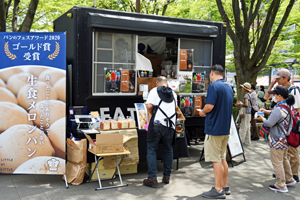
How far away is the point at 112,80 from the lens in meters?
6.17

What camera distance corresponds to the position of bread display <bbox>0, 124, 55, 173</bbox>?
16.2 feet

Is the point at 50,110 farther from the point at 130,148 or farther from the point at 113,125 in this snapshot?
the point at 130,148

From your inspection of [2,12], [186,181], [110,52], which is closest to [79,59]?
[110,52]

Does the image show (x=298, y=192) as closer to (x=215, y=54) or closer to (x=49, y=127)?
(x=215, y=54)

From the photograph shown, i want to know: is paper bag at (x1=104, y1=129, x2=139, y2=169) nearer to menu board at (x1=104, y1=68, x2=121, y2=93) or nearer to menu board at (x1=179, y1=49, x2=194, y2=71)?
menu board at (x1=104, y1=68, x2=121, y2=93)

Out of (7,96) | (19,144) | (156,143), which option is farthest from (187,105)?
(7,96)

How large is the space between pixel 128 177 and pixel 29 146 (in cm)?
179

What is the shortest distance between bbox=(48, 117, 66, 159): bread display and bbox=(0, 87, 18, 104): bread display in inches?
28.8

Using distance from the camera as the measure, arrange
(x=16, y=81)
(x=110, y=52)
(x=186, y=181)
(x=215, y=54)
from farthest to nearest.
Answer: (x=215, y=54)
(x=110, y=52)
(x=186, y=181)
(x=16, y=81)

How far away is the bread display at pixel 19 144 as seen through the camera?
4.93m

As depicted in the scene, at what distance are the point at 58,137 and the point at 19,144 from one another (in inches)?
24.8

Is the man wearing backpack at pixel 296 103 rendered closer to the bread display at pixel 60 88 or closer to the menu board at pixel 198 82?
the menu board at pixel 198 82

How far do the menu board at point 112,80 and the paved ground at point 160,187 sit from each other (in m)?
1.69

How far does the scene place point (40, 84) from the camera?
493 cm
